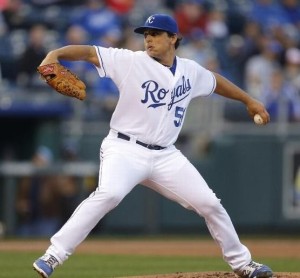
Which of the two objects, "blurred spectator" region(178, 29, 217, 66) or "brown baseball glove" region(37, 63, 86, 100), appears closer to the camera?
"brown baseball glove" region(37, 63, 86, 100)

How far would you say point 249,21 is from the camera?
54.0 ft

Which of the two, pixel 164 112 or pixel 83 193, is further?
pixel 83 193

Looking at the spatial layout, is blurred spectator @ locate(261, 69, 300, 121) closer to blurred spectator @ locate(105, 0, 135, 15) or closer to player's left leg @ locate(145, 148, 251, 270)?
blurred spectator @ locate(105, 0, 135, 15)

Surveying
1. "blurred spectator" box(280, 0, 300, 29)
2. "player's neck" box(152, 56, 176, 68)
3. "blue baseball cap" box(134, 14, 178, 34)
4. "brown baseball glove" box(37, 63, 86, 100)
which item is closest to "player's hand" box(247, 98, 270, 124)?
"player's neck" box(152, 56, 176, 68)

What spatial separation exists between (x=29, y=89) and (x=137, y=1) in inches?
134

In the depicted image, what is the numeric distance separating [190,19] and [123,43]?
1.82m

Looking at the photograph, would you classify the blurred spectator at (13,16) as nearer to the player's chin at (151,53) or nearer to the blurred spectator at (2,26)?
the blurred spectator at (2,26)

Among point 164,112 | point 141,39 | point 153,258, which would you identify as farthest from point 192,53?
point 164,112

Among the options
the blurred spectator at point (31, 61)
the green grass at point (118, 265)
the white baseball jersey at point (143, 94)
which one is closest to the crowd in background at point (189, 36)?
the blurred spectator at point (31, 61)

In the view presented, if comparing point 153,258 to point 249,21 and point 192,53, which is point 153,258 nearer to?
point 192,53

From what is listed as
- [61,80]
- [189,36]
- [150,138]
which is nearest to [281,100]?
[189,36]

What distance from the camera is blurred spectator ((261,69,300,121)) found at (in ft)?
46.7

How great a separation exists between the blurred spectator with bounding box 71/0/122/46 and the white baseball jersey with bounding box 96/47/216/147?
26.6 feet

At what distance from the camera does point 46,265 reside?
21.1ft
